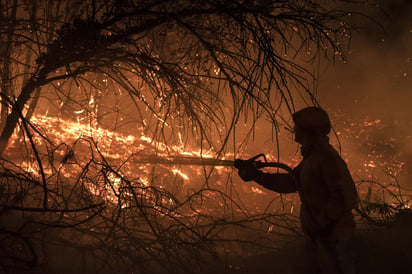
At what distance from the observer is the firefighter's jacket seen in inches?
80.5

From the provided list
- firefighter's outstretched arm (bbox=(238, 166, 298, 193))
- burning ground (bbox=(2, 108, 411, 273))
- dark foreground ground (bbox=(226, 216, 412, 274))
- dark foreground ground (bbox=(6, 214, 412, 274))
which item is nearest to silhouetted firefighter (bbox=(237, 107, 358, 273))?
firefighter's outstretched arm (bbox=(238, 166, 298, 193))

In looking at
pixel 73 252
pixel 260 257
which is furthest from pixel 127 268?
pixel 260 257

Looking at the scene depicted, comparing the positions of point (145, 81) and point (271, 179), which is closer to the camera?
point (271, 179)

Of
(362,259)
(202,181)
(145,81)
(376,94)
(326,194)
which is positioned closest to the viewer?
(326,194)

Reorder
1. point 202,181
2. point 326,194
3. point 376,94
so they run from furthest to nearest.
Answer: point 376,94, point 202,181, point 326,194

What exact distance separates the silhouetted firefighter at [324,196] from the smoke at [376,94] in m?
7.82

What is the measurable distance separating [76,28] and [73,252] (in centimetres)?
205

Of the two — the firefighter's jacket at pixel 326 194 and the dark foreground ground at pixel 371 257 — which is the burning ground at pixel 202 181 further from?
the firefighter's jacket at pixel 326 194

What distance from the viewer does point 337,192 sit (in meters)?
2.04

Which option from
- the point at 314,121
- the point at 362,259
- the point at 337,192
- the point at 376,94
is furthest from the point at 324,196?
the point at 376,94

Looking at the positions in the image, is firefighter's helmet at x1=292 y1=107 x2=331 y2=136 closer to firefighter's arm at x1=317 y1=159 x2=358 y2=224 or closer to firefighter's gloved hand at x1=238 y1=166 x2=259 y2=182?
firefighter's arm at x1=317 y1=159 x2=358 y2=224

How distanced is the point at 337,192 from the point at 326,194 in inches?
4.4

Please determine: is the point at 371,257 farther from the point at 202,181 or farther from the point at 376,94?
the point at 376,94

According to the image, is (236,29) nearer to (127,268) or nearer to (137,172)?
(127,268)
